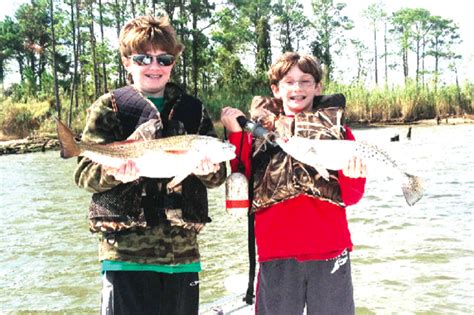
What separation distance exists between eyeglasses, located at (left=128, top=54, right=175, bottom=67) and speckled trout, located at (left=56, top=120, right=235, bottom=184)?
1.66 ft

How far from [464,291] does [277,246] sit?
4350 millimetres

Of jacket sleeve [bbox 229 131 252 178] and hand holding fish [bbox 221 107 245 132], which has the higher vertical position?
hand holding fish [bbox 221 107 245 132]

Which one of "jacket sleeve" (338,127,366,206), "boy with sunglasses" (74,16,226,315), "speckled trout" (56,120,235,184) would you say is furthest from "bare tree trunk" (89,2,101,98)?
"speckled trout" (56,120,235,184)

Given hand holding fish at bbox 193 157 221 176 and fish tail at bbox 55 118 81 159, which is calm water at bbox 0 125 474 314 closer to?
hand holding fish at bbox 193 157 221 176

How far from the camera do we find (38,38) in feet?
174

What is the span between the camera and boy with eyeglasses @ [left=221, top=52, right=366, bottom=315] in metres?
3.52

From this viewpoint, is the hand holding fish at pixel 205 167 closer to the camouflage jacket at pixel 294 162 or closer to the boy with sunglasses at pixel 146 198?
the boy with sunglasses at pixel 146 198

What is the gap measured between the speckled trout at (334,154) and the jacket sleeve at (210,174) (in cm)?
43

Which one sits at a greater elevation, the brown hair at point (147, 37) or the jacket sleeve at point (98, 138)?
the brown hair at point (147, 37)

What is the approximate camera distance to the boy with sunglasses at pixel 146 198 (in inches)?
124

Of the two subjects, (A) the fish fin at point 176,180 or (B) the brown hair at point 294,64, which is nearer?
(A) the fish fin at point 176,180

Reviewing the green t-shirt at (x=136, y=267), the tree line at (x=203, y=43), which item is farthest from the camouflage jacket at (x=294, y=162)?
the tree line at (x=203, y=43)

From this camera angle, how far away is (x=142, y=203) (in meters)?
3.26

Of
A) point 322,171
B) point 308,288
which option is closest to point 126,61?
point 322,171
